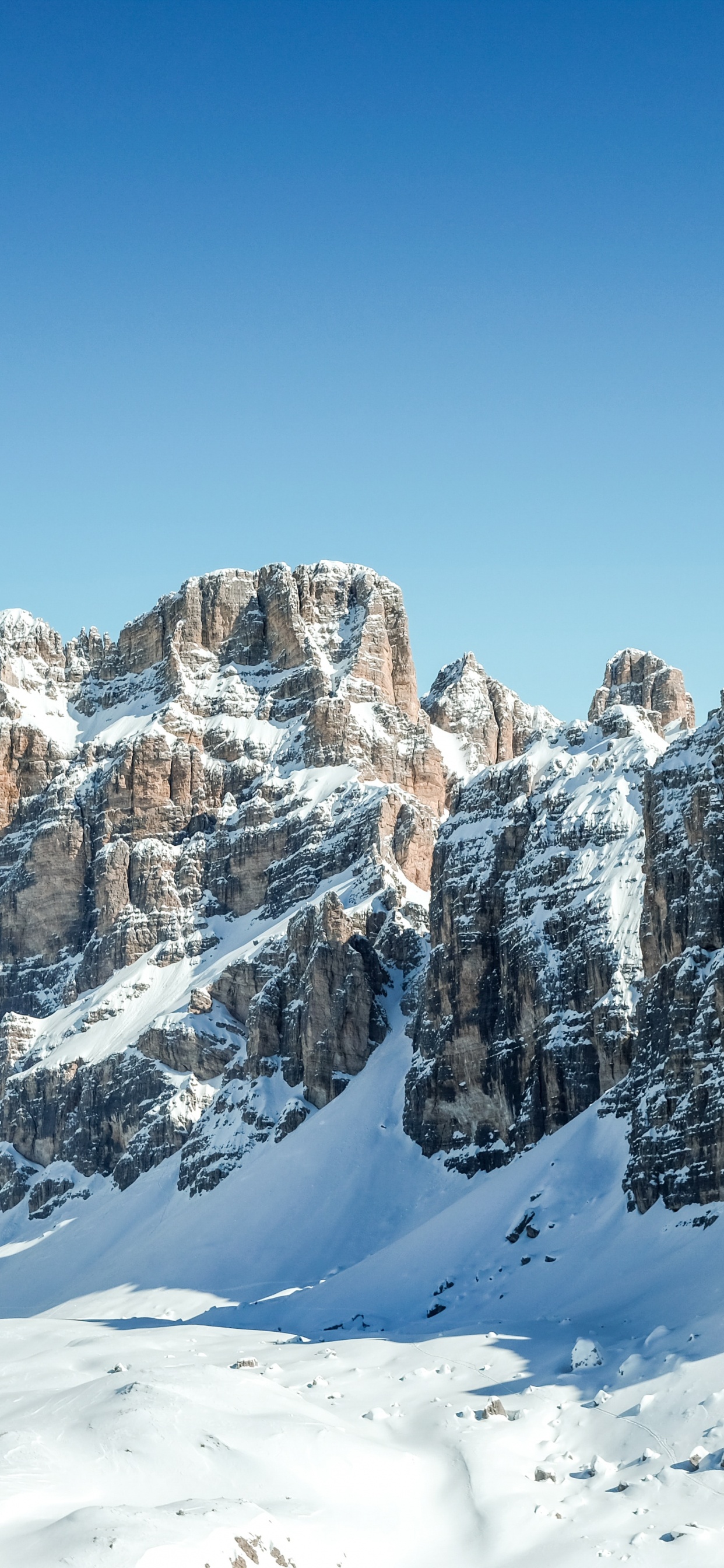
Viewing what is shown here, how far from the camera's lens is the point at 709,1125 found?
112000mm

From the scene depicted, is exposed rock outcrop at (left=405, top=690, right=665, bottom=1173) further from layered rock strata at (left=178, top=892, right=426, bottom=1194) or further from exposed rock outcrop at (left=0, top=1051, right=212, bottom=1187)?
exposed rock outcrop at (left=0, top=1051, right=212, bottom=1187)

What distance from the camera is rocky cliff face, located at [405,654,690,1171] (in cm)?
14188

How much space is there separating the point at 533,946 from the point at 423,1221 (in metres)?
26.9

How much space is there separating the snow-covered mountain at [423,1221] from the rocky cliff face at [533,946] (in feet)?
1.11

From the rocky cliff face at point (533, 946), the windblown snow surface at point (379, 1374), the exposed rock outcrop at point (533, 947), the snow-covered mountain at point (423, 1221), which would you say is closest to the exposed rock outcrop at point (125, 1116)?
the snow-covered mountain at point (423, 1221)

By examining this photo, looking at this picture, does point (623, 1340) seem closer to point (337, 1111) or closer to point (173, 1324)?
point (173, 1324)

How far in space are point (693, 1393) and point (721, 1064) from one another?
35.2 meters

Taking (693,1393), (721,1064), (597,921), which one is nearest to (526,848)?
(597,921)

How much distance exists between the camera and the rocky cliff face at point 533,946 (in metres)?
142

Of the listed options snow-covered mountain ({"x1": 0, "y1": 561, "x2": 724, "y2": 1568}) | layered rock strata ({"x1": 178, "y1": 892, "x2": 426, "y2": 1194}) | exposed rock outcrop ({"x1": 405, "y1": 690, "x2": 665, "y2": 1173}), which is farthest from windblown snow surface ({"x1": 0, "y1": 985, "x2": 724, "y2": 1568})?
layered rock strata ({"x1": 178, "y1": 892, "x2": 426, "y2": 1194})

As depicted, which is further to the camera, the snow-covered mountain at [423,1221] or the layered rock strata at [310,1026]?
the layered rock strata at [310,1026]

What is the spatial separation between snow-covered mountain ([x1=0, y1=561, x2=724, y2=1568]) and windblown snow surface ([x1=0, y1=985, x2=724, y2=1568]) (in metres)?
0.28

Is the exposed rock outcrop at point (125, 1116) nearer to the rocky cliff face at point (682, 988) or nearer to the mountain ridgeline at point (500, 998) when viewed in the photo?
the mountain ridgeline at point (500, 998)

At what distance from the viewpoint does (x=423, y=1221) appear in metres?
148
